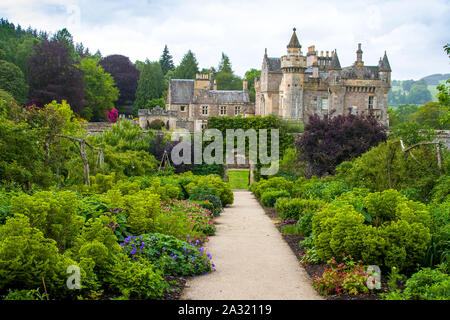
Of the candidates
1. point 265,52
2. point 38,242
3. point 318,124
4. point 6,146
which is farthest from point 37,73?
point 38,242

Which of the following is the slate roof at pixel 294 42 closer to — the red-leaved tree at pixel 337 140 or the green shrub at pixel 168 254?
the red-leaved tree at pixel 337 140

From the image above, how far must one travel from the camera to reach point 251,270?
8.25 meters

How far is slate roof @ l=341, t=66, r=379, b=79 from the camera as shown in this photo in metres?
Result: 42.7

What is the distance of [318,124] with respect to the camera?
22922mm

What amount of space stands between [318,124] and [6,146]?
609 inches

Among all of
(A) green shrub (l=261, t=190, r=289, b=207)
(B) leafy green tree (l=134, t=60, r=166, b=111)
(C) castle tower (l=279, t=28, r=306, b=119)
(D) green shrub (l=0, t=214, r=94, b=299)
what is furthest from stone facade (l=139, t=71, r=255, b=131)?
(D) green shrub (l=0, t=214, r=94, b=299)

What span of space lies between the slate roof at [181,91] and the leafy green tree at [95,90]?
7284 mm

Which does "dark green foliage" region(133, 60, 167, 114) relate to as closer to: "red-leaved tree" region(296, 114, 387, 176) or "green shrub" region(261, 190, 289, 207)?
"red-leaved tree" region(296, 114, 387, 176)

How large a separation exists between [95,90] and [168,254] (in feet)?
162

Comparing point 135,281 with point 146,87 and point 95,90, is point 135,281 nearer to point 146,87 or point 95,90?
point 95,90

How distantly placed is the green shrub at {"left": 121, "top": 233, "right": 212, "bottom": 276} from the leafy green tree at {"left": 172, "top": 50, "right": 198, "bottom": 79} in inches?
2562

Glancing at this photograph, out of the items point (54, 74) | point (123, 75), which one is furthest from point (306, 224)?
point (123, 75)

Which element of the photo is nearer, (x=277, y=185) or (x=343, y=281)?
(x=343, y=281)
